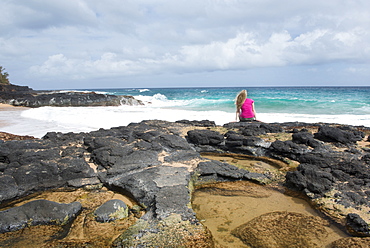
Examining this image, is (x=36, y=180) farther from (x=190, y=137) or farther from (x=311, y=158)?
(x=311, y=158)

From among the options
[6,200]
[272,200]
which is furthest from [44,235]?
[272,200]

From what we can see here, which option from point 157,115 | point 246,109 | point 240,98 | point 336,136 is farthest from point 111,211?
point 157,115

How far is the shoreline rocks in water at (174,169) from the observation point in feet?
11.3

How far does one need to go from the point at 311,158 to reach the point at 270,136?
73.7 inches

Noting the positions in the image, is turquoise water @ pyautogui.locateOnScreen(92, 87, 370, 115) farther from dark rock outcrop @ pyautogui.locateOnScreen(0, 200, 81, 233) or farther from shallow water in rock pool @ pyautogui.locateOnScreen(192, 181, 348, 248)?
dark rock outcrop @ pyautogui.locateOnScreen(0, 200, 81, 233)

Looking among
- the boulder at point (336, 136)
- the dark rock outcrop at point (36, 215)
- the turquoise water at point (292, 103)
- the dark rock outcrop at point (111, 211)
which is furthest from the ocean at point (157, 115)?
the boulder at point (336, 136)

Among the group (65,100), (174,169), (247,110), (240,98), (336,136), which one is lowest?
(174,169)

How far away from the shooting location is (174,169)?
16.6ft

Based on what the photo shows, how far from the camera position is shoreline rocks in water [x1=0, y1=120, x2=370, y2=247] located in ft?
11.3

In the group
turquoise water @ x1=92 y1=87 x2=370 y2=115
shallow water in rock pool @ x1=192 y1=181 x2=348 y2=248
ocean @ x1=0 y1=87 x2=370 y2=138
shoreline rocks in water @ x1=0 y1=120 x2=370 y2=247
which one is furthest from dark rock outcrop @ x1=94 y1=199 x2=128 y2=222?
turquoise water @ x1=92 y1=87 x2=370 y2=115

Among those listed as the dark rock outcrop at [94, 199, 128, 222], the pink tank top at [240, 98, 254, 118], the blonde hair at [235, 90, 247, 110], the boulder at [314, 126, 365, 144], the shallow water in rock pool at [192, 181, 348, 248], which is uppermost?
the blonde hair at [235, 90, 247, 110]

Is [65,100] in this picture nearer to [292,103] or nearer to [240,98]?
[240,98]

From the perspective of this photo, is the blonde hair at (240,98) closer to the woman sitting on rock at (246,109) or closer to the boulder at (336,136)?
the woman sitting on rock at (246,109)

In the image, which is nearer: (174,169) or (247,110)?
(174,169)
